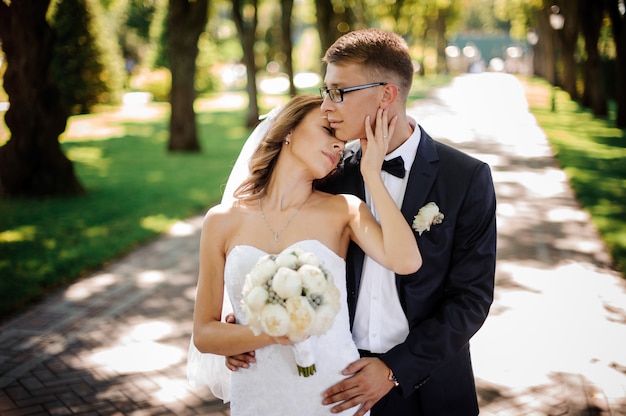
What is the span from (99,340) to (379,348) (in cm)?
433

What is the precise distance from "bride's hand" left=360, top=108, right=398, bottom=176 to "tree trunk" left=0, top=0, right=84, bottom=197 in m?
10.9

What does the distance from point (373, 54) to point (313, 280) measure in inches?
47.4

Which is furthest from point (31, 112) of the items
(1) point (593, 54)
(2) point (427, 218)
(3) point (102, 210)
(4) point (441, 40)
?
(4) point (441, 40)

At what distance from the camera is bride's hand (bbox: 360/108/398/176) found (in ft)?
9.75

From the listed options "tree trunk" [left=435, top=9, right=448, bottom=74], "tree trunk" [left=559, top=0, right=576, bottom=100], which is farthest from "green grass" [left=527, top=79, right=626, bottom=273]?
"tree trunk" [left=435, top=9, right=448, bottom=74]

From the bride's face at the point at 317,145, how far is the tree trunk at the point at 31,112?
1054 cm

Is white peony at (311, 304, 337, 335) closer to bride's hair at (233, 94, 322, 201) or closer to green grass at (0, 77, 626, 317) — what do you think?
bride's hair at (233, 94, 322, 201)

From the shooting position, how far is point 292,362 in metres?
3.04

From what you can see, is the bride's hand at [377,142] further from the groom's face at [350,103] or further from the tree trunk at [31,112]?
the tree trunk at [31,112]

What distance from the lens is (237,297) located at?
3.04 metres

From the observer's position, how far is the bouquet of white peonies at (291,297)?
242 centimetres

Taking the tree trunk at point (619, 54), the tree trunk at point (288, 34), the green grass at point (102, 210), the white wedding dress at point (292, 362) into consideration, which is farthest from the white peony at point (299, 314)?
the tree trunk at point (288, 34)

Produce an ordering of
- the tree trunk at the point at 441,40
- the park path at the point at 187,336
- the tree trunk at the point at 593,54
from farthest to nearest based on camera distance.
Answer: the tree trunk at the point at 441,40, the tree trunk at the point at 593,54, the park path at the point at 187,336

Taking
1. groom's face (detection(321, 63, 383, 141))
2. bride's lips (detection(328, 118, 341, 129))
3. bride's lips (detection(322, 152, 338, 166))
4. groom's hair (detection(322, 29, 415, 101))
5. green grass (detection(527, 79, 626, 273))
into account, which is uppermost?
groom's hair (detection(322, 29, 415, 101))
